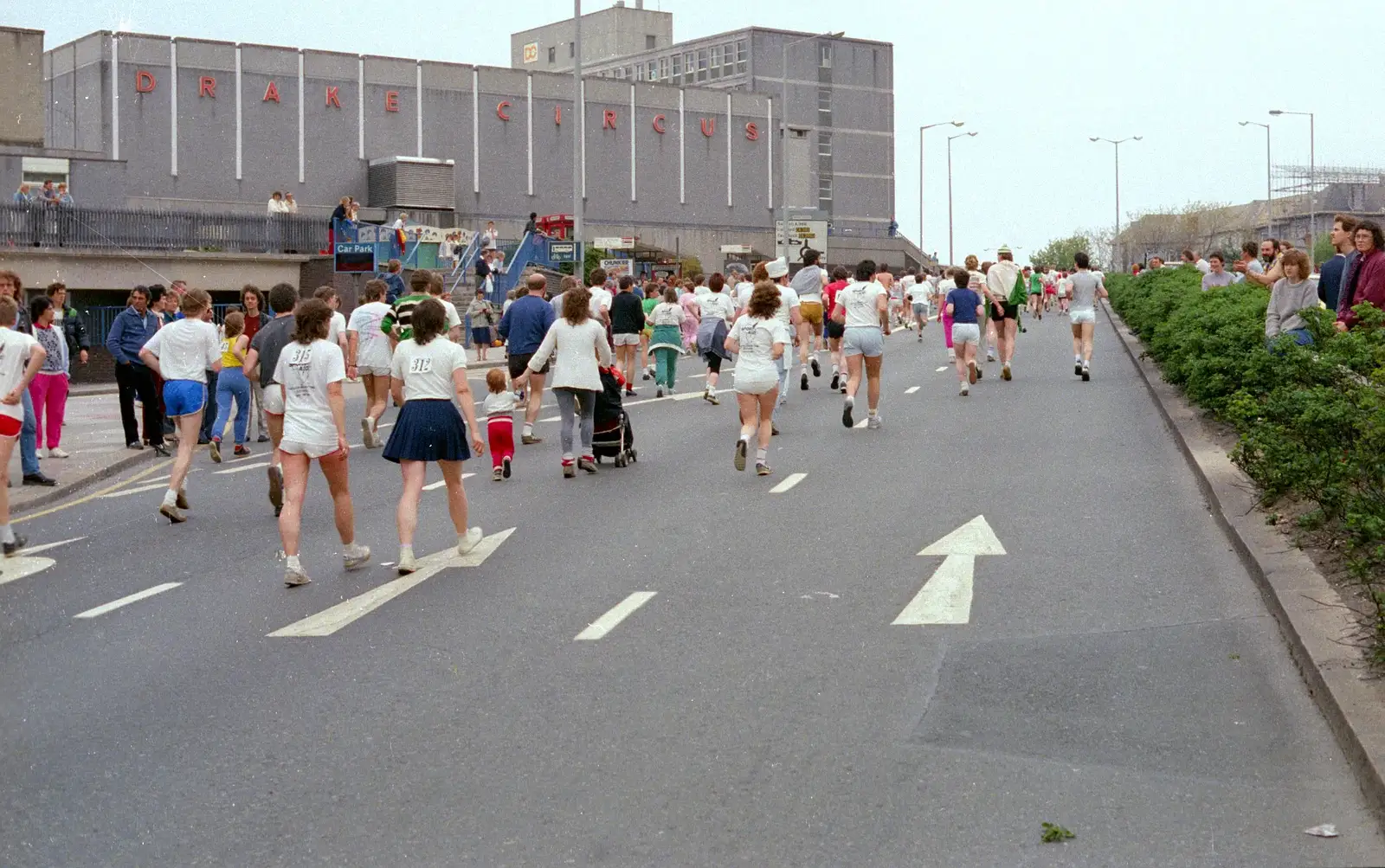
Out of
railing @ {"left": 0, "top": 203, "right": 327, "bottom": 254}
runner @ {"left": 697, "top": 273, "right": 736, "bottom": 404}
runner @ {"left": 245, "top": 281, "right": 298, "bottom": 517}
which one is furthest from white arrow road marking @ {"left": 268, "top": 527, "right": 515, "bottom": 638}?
railing @ {"left": 0, "top": 203, "right": 327, "bottom": 254}

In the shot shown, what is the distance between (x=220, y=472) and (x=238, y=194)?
50889mm

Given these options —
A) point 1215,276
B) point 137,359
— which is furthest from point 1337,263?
point 137,359

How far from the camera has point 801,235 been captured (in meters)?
65.5

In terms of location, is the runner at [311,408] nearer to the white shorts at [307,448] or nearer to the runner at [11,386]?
the white shorts at [307,448]

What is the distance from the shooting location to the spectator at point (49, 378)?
16984 mm

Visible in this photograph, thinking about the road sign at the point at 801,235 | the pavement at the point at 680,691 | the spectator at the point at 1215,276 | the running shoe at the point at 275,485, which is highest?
the road sign at the point at 801,235

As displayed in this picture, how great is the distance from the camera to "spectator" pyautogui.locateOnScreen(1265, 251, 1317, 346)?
1442cm

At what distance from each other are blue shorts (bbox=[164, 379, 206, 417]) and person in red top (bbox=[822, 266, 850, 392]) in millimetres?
12313

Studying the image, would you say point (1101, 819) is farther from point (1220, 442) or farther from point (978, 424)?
point (978, 424)

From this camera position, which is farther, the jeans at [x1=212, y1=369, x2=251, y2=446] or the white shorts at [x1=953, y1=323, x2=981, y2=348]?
the white shorts at [x1=953, y1=323, x2=981, y2=348]

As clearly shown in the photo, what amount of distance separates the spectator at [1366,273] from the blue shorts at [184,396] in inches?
353

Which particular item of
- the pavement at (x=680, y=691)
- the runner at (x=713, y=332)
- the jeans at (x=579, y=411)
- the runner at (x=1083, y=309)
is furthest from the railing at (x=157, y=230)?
the pavement at (x=680, y=691)

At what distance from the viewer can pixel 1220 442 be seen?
16.3 m

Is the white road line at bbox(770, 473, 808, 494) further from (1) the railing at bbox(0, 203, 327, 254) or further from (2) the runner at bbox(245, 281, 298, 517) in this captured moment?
(1) the railing at bbox(0, 203, 327, 254)
